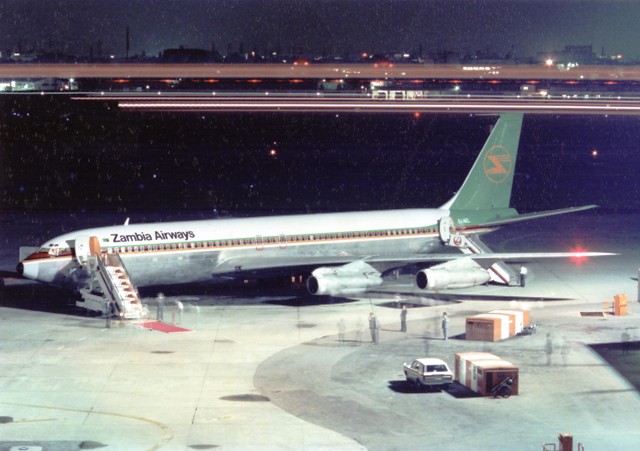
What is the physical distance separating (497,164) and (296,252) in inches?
559

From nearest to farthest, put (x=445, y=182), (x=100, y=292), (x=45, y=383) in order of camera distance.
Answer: (x=45, y=383), (x=100, y=292), (x=445, y=182)

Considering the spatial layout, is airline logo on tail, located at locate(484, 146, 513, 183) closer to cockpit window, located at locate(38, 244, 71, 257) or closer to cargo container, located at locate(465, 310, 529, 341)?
cargo container, located at locate(465, 310, 529, 341)

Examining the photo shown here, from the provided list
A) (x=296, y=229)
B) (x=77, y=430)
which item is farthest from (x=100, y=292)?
(x=77, y=430)

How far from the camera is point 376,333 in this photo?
41.3 metres

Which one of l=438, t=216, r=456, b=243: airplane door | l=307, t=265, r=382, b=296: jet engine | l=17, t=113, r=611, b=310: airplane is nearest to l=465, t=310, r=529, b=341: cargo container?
l=17, t=113, r=611, b=310: airplane

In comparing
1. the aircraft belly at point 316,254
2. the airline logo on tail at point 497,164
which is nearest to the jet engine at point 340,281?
the aircraft belly at point 316,254

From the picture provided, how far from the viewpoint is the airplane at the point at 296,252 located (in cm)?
4694

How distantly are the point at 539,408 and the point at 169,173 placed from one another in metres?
87.2

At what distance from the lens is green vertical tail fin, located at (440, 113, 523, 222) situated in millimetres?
57303

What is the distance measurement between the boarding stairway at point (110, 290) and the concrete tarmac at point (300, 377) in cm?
74

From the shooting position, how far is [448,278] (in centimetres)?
4859

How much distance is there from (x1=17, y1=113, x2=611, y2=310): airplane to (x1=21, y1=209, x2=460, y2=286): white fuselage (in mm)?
47

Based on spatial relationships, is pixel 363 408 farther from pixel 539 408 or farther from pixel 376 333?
pixel 376 333

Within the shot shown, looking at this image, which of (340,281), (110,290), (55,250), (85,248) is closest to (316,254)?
(340,281)
